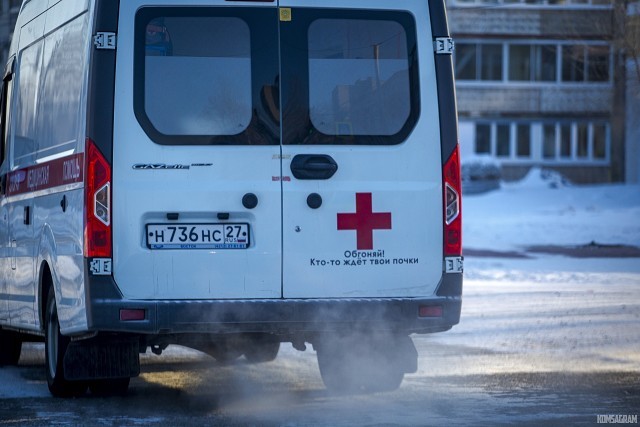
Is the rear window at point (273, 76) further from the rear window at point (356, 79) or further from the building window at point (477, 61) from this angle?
the building window at point (477, 61)

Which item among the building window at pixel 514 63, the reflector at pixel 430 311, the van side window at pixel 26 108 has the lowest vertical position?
the reflector at pixel 430 311

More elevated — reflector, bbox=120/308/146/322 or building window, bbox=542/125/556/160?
building window, bbox=542/125/556/160

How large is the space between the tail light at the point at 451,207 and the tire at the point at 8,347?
4577 mm

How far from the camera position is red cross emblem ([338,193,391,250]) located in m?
8.20

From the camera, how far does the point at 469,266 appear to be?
70.3 ft

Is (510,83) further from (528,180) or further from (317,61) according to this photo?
(317,61)

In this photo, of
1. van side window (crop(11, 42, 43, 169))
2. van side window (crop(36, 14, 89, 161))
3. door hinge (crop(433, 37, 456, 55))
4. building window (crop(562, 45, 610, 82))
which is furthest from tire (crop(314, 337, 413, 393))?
building window (crop(562, 45, 610, 82))

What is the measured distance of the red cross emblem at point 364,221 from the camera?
8195 mm

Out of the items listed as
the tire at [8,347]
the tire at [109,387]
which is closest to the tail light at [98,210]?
the tire at [109,387]

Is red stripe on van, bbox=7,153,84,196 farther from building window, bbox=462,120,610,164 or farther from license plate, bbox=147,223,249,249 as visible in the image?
building window, bbox=462,120,610,164

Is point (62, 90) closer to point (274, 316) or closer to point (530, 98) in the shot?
point (274, 316)

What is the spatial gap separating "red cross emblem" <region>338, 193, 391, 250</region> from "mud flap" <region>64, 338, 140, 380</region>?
1496 millimetres

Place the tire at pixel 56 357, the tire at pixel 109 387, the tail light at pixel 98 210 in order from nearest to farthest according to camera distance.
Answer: the tail light at pixel 98 210
the tire at pixel 56 357
the tire at pixel 109 387

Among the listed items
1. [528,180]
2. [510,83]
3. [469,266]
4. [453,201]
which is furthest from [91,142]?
[510,83]
